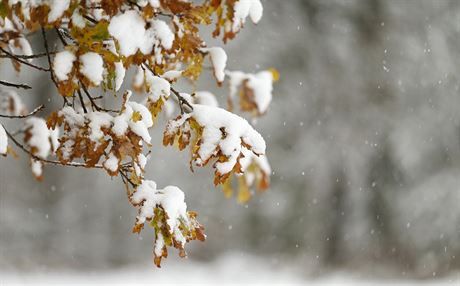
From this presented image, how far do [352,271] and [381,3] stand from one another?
4.16 meters

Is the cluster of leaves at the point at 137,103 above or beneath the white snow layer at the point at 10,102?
beneath

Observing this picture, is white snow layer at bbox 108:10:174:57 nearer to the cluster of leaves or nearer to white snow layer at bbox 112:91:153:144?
the cluster of leaves

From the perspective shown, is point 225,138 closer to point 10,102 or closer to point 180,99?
point 180,99

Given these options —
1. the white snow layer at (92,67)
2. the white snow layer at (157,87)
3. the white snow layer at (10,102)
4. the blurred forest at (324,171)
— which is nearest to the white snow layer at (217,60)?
the white snow layer at (157,87)

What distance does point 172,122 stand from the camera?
3.16 meters

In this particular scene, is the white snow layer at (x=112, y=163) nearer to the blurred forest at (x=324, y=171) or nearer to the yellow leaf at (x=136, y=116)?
the yellow leaf at (x=136, y=116)

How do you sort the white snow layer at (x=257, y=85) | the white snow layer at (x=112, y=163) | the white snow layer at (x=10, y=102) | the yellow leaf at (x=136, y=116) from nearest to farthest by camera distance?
the white snow layer at (x=112, y=163) < the yellow leaf at (x=136, y=116) < the white snow layer at (x=257, y=85) < the white snow layer at (x=10, y=102)

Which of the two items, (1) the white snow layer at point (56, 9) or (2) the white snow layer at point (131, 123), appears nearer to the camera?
(1) the white snow layer at point (56, 9)

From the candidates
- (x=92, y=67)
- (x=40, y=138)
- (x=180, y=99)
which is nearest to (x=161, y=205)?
(x=180, y=99)

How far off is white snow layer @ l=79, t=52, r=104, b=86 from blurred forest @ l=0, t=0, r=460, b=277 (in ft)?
32.8

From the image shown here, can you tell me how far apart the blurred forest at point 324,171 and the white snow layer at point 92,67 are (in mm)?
10007

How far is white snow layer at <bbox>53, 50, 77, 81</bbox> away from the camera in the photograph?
283cm

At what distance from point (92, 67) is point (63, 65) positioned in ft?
0.32

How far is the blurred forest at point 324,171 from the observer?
12703 millimetres
